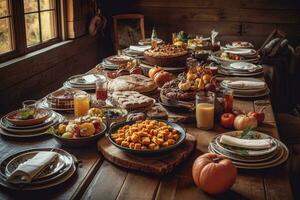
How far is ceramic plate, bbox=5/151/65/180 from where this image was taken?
60.8 inches

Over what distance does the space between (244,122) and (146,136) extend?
558mm

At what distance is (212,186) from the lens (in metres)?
1.46

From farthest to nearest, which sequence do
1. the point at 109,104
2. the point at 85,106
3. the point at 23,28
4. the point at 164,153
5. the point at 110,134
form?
1. the point at 23,28
2. the point at 109,104
3. the point at 85,106
4. the point at 110,134
5. the point at 164,153

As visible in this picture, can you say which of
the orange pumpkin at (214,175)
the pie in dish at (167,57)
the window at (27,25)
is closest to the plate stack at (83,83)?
the pie in dish at (167,57)

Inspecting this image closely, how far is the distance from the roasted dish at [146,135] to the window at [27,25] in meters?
1.77

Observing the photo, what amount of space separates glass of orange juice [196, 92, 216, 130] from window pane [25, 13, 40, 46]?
2067mm

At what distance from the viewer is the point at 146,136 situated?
1751mm

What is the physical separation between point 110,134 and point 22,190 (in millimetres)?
495

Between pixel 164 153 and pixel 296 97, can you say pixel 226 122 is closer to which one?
pixel 164 153

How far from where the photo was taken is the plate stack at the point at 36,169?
149 centimetres

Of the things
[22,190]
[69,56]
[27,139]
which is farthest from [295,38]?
[22,190]

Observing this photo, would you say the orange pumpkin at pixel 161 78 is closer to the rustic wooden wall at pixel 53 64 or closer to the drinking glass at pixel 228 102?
the drinking glass at pixel 228 102

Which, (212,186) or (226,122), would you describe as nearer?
(212,186)

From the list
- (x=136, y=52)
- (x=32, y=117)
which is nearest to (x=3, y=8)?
(x=136, y=52)
